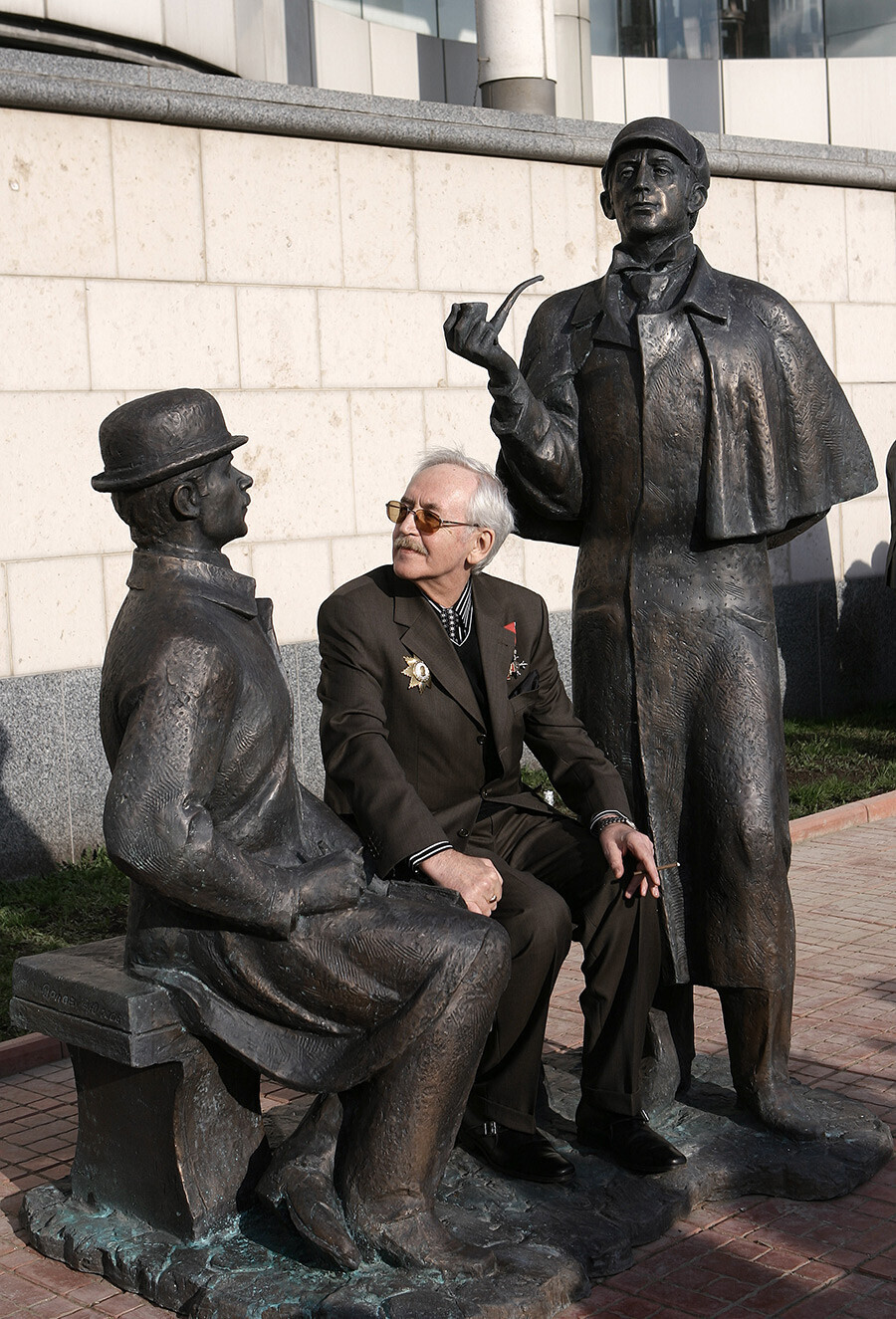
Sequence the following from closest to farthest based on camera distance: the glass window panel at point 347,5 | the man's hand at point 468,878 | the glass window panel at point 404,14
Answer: the man's hand at point 468,878
the glass window panel at point 347,5
the glass window panel at point 404,14

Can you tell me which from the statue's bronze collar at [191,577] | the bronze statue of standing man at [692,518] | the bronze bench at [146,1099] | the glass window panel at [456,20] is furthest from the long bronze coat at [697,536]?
the glass window panel at [456,20]

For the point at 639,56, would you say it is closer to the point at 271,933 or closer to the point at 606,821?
the point at 606,821

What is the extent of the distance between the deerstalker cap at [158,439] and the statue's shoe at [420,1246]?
160 centimetres

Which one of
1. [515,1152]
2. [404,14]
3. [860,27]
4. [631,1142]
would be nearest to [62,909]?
[515,1152]

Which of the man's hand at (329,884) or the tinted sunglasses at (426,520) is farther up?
the tinted sunglasses at (426,520)

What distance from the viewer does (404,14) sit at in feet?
43.5

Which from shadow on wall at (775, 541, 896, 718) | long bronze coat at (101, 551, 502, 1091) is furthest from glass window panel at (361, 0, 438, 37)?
long bronze coat at (101, 551, 502, 1091)

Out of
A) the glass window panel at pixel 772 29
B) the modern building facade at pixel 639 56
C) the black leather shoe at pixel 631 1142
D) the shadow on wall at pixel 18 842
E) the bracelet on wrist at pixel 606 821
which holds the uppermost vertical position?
the glass window panel at pixel 772 29

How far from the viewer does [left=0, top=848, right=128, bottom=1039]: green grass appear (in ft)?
21.2

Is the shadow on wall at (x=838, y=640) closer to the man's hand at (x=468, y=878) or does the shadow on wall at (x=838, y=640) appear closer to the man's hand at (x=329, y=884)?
the man's hand at (x=468, y=878)

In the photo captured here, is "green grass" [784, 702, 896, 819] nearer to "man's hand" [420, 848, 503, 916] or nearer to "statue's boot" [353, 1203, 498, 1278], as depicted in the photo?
"man's hand" [420, 848, 503, 916]

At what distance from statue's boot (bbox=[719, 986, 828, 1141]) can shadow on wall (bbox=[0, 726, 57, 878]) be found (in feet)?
14.1

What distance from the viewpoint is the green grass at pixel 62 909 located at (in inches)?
255

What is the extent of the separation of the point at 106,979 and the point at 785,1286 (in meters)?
1.62
